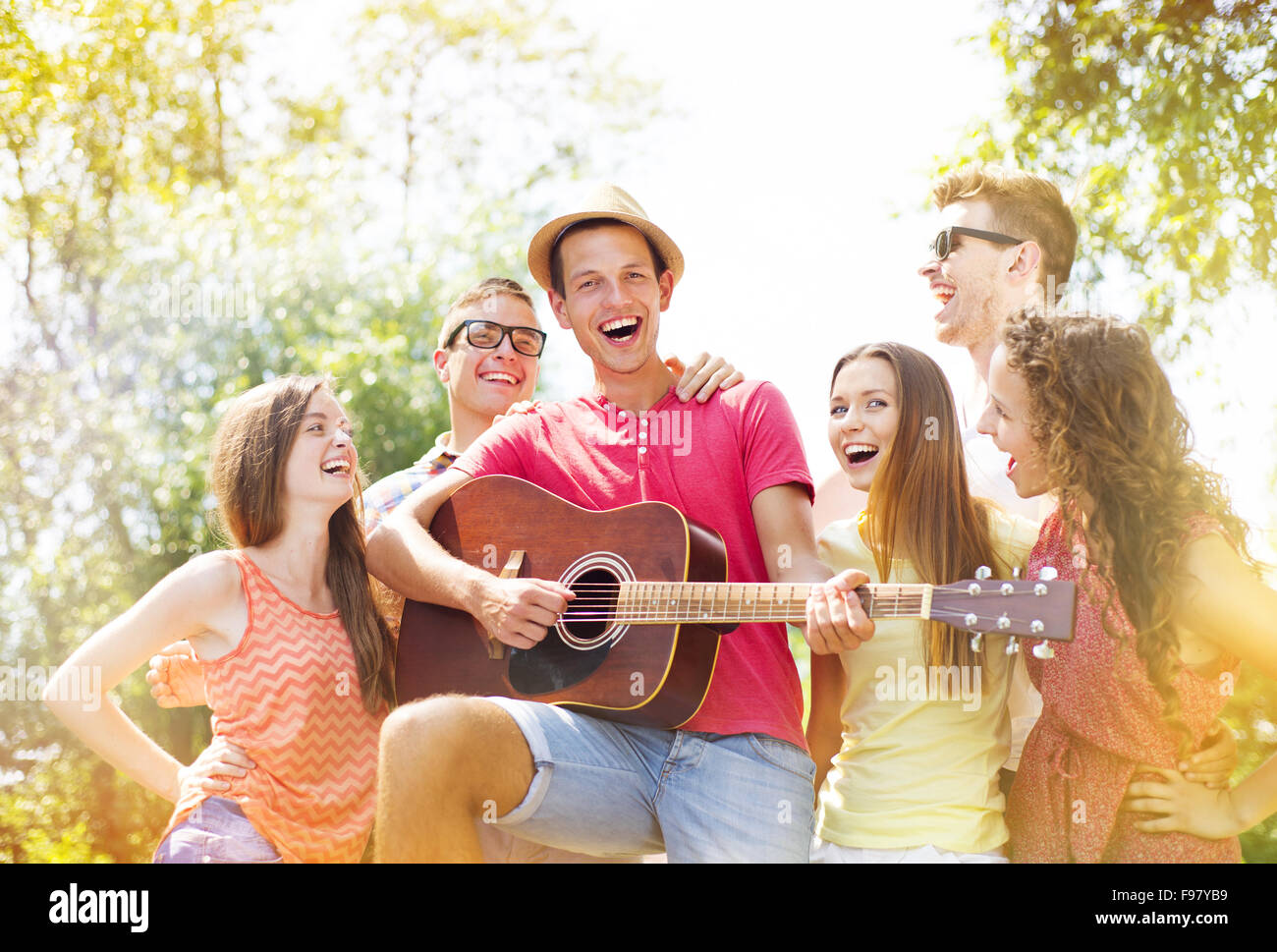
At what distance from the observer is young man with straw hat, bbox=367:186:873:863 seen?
2477 mm

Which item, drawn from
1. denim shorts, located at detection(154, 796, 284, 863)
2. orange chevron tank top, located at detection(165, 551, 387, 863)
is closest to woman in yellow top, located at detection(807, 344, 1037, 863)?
orange chevron tank top, located at detection(165, 551, 387, 863)

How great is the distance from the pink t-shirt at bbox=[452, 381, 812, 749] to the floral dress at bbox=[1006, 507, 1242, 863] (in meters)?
0.63

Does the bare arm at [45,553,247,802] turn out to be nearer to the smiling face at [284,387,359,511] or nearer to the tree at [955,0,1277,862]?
the smiling face at [284,387,359,511]

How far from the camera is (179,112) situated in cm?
1094

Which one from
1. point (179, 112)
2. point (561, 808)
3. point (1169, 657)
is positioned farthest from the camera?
point (179, 112)

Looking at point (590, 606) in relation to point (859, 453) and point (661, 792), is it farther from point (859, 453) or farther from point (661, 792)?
point (859, 453)

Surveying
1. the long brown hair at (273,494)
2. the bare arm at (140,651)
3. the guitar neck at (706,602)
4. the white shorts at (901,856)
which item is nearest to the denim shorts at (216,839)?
the bare arm at (140,651)

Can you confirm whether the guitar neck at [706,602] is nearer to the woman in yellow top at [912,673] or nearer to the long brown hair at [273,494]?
the woman in yellow top at [912,673]

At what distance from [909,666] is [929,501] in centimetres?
45

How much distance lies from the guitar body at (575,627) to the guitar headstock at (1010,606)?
1.97ft

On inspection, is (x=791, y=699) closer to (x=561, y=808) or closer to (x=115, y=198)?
(x=561, y=808)

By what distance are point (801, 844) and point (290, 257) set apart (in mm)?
7411

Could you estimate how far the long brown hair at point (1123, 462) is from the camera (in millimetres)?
2465
